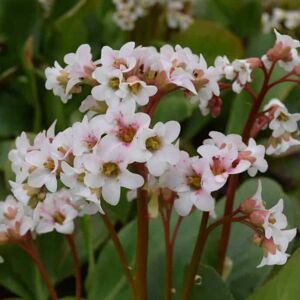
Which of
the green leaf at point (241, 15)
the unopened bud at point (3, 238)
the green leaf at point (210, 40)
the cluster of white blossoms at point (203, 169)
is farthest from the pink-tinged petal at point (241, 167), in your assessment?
the green leaf at point (241, 15)

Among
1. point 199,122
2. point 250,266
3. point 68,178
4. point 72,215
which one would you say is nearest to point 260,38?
point 199,122

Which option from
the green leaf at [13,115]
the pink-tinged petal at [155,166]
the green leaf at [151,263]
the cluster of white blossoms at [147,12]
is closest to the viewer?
the pink-tinged petal at [155,166]

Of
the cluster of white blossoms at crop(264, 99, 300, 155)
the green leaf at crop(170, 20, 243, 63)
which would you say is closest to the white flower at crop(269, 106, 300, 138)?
the cluster of white blossoms at crop(264, 99, 300, 155)

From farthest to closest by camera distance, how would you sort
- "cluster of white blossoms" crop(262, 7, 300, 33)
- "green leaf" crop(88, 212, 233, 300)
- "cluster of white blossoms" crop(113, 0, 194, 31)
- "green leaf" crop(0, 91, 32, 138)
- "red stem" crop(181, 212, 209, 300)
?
1. "cluster of white blossoms" crop(262, 7, 300, 33)
2. "cluster of white blossoms" crop(113, 0, 194, 31)
3. "green leaf" crop(0, 91, 32, 138)
4. "green leaf" crop(88, 212, 233, 300)
5. "red stem" crop(181, 212, 209, 300)

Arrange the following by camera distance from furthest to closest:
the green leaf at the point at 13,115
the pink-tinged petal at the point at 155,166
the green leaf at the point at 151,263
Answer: the green leaf at the point at 13,115 → the green leaf at the point at 151,263 → the pink-tinged petal at the point at 155,166

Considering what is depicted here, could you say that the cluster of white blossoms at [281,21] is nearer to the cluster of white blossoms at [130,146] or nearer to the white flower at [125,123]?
the cluster of white blossoms at [130,146]

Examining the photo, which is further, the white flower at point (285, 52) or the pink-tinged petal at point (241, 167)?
the white flower at point (285, 52)

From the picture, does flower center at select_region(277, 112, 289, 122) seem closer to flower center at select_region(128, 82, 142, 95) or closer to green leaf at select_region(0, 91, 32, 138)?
flower center at select_region(128, 82, 142, 95)
